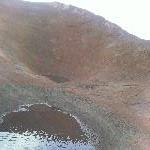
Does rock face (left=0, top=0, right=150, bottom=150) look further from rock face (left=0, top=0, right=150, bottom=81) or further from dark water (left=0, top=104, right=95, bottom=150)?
dark water (left=0, top=104, right=95, bottom=150)

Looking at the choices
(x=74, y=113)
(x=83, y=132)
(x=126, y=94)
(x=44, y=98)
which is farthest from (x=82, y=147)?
(x=126, y=94)

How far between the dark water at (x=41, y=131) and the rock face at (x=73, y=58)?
1.09 m

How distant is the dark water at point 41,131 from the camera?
778 inches

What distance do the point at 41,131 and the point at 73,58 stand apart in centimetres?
1651

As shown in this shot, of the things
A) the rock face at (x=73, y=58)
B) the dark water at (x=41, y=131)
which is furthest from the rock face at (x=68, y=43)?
the dark water at (x=41, y=131)

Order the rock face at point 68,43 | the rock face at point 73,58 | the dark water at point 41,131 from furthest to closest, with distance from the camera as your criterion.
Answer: the rock face at point 68,43 → the rock face at point 73,58 → the dark water at point 41,131

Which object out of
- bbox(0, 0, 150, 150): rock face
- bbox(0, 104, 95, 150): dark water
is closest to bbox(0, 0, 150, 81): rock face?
bbox(0, 0, 150, 150): rock face

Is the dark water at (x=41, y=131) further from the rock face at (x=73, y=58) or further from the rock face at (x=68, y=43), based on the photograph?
the rock face at (x=68, y=43)

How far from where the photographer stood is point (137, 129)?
75.7ft

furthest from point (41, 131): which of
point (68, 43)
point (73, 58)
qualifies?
point (68, 43)

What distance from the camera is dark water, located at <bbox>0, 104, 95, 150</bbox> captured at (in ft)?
64.8

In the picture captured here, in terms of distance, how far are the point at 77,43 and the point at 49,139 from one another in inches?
744

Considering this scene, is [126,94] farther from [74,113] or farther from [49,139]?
[49,139]

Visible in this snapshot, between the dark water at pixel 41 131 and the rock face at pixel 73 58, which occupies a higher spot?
the rock face at pixel 73 58
